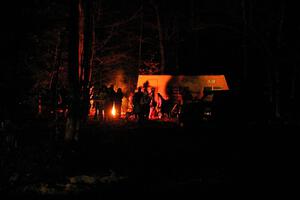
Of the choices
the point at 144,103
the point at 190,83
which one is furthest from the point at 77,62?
the point at 190,83

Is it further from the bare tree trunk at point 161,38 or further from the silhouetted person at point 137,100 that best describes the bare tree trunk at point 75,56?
the bare tree trunk at point 161,38

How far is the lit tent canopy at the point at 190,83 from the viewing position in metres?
21.9

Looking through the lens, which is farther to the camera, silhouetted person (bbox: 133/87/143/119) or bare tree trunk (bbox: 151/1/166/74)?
bare tree trunk (bbox: 151/1/166/74)

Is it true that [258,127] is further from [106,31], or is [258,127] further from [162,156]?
[106,31]

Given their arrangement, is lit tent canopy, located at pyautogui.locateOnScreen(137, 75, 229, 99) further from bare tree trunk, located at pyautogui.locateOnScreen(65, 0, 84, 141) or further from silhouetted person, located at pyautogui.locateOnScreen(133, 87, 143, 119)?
bare tree trunk, located at pyautogui.locateOnScreen(65, 0, 84, 141)

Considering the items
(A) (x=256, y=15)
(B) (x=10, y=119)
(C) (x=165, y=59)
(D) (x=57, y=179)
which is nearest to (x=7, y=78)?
(B) (x=10, y=119)

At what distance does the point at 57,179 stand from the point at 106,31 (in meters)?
19.3

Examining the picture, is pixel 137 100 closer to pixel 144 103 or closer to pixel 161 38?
pixel 144 103

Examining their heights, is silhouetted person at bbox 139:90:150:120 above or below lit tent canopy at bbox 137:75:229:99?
below

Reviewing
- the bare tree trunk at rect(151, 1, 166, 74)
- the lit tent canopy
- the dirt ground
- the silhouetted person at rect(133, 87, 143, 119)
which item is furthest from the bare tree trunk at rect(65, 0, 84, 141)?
the bare tree trunk at rect(151, 1, 166, 74)

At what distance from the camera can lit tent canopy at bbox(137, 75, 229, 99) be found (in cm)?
2191

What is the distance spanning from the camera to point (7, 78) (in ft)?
37.0

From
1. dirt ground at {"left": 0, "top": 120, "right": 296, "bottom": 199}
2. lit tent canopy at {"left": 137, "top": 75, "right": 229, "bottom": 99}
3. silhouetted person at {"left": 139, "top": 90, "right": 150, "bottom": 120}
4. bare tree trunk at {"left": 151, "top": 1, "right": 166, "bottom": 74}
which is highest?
bare tree trunk at {"left": 151, "top": 1, "right": 166, "bottom": 74}

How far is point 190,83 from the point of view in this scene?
22172mm
